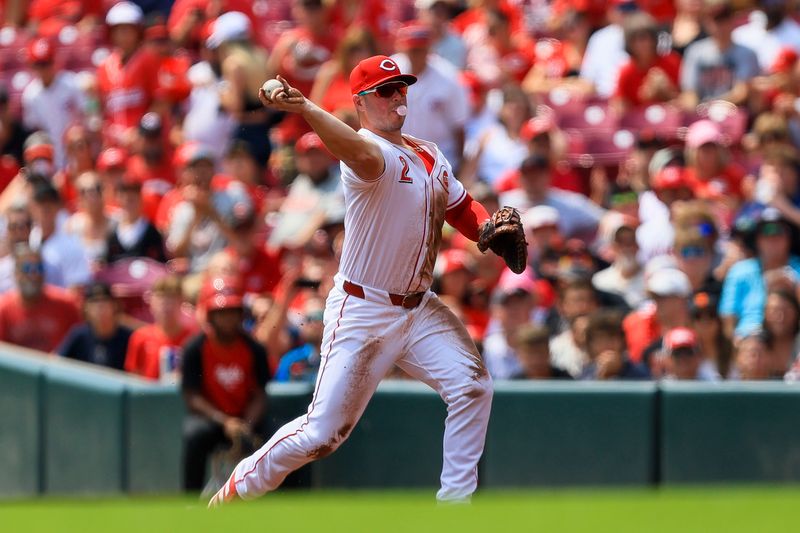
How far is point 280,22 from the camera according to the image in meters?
14.8

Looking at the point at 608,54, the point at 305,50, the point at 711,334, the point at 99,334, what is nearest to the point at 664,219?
the point at 711,334

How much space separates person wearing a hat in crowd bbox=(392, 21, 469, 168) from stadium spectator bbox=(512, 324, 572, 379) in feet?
6.94

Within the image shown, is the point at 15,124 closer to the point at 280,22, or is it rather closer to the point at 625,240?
the point at 280,22

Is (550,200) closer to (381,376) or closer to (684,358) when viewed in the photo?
(684,358)

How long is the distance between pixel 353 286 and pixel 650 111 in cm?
571

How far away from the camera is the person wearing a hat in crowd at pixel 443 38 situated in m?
13.0

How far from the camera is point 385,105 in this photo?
6.80 meters

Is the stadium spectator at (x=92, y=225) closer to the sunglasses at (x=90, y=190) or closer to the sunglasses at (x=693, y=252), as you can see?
the sunglasses at (x=90, y=190)

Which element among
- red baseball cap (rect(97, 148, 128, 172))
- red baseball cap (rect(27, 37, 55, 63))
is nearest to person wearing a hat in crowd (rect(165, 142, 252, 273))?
red baseball cap (rect(97, 148, 128, 172))

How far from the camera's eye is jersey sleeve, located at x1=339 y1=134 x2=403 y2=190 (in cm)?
666

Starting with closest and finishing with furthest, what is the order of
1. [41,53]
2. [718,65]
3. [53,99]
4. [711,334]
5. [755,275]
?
[711,334], [755,275], [718,65], [41,53], [53,99]

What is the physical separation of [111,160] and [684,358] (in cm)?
510

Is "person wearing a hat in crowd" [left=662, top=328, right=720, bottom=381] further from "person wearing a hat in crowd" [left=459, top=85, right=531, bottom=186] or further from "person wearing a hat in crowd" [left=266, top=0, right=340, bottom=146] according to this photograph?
"person wearing a hat in crowd" [left=266, top=0, right=340, bottom=146]

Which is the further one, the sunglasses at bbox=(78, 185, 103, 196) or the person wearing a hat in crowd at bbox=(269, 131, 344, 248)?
the sunglasses at bbox=(78, 185, 103, 196)
